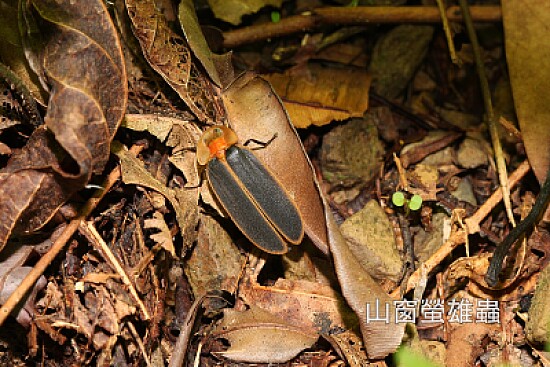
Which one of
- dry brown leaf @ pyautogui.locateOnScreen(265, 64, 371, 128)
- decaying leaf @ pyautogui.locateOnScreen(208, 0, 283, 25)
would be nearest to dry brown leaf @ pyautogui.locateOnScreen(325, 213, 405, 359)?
dry brown leaf @ pyautogui.locateOnScreen(265, 64, 371, 128)

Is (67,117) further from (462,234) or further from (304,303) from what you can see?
(462,234)

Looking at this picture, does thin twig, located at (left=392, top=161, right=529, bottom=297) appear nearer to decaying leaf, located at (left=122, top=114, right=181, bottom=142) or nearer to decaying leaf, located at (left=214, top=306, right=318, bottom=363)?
decaying leaf, located at (left=214, top=306, right=318, bottom=363)

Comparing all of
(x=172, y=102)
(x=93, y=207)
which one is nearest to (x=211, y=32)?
(x=172, y=102)

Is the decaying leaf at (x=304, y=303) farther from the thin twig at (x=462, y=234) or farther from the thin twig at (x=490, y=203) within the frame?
the thin twig at (x=490, y=203)

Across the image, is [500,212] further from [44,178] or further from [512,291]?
[44,178]

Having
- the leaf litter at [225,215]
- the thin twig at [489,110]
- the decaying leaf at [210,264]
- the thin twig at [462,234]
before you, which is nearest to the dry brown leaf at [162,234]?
the leaf litter at [225,215]

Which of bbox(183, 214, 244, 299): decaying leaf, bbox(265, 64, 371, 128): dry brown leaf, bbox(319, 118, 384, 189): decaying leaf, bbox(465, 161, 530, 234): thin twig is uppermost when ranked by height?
bbox(265, 64, 371, 128): dry brown leaf
